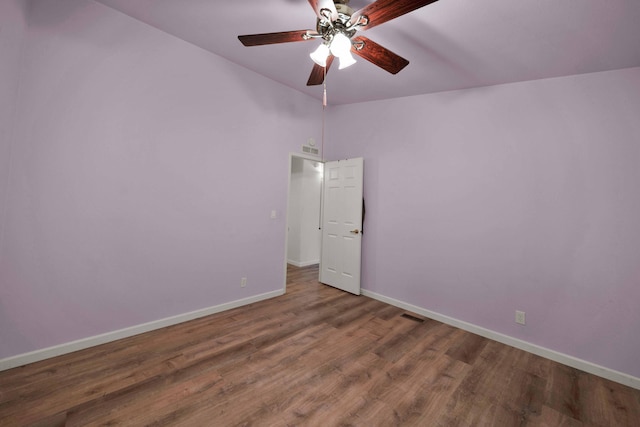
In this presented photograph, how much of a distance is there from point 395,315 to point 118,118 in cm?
374

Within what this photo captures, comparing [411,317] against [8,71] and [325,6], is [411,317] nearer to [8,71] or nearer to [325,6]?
[325,6]

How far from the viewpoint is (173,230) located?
2797 mm

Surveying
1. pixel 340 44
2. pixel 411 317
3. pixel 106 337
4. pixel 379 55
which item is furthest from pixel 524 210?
pixel 106 337

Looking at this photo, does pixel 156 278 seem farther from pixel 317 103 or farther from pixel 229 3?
pixel 317 103

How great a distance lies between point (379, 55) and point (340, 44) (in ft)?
1.37

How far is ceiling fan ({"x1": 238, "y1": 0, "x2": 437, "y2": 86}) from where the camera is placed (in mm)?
1526

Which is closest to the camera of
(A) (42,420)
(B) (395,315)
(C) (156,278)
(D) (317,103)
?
(A) (42,420)

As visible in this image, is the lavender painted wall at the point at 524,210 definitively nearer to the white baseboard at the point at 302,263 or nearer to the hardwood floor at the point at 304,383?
the hardwood floor at the point at 304,383

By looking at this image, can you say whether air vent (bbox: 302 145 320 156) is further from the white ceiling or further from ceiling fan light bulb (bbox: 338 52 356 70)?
ceiling fan light bulb (bbox: 338 52 356 70)

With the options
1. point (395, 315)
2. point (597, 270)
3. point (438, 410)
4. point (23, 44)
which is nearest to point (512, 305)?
point (597, 270)

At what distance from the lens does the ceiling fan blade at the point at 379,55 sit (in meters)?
1.86

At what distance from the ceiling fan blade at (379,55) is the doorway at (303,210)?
11.5 feet

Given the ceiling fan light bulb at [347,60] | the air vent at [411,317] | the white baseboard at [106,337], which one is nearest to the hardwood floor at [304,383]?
the white baseboard at [106,337]

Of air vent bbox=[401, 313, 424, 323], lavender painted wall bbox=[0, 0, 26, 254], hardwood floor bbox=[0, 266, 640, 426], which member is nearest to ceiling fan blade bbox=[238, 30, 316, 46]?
lavender painted wall bbox=[0, 0, 26, 254]
